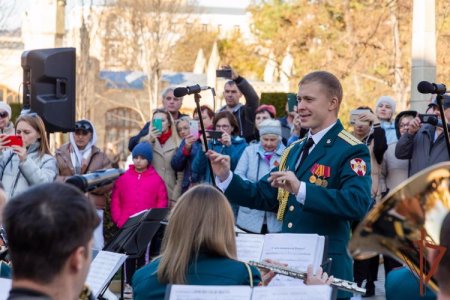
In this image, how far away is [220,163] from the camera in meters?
6.50

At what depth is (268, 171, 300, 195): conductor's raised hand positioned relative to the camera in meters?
5.99

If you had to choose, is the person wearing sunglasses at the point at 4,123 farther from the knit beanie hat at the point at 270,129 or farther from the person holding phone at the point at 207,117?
the knit beanie hat at the point at 270,129

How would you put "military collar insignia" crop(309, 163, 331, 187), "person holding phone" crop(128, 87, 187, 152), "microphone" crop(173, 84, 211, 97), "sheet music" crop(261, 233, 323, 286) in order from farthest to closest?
"person holding phone" crop(128, 87, 187, 152) < "microphone" crop(173, 84, 211, 97) < "military collar insignia" crop(309, 163, 331, 187) < "sheet music" crop(261, 233, 323, 286)

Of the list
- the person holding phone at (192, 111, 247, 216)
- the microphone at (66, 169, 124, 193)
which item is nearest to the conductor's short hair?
the microphone at (66, 169, 124, 193)

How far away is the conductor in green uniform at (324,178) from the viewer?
6.15 meters

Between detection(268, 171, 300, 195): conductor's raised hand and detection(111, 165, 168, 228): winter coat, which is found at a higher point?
detection(268, 171, 300, 195): conductor's raised hand

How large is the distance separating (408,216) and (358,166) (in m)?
3.03

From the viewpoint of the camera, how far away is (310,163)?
21.1 ft

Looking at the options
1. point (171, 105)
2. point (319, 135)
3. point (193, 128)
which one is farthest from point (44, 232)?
point (171, 105)

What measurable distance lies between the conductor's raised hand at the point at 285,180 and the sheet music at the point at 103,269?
0.96 metres

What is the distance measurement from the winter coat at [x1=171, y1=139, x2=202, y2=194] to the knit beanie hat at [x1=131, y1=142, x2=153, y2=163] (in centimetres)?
26

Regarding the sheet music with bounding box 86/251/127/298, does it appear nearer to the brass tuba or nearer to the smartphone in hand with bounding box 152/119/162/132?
the brass tuba

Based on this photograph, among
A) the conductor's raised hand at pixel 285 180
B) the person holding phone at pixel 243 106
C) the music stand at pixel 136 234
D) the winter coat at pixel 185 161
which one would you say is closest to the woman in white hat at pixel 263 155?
the winter coat at pixel 185 161

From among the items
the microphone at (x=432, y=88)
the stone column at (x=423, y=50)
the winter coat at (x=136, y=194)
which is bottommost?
the winter coat at (x=136, y=194)
